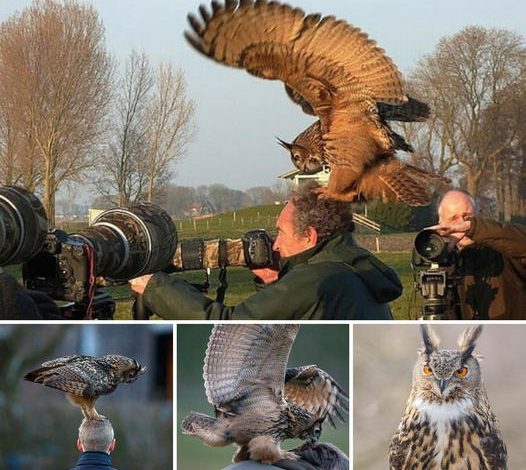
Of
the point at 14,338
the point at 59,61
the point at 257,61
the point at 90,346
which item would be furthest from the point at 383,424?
the point at 59,61

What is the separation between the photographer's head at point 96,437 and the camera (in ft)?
11.0

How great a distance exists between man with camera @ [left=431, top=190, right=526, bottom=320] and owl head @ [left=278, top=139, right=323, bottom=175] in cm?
132

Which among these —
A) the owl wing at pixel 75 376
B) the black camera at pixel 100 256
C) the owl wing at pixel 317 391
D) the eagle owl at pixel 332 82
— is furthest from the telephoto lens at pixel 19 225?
the eagle owl at pixel 332 82

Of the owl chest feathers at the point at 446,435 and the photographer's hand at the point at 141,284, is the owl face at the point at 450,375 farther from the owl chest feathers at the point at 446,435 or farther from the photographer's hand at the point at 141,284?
the photographer's hand at the point at 141,284

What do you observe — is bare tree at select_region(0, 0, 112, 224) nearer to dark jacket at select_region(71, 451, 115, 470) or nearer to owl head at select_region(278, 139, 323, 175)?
owl head at select_region(278, 139, 323, 175)

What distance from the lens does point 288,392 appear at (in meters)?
A: 3.37

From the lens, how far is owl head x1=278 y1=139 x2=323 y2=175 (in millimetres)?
5395

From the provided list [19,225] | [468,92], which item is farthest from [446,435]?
[468,92]

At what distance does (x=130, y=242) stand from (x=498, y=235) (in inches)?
55.3

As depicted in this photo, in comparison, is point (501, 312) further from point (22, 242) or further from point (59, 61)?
point (59, 61)

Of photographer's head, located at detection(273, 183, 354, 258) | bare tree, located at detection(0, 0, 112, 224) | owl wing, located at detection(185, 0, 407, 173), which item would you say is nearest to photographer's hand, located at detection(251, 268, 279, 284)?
photographer's head, located at detection(273, 183, 354, 258)

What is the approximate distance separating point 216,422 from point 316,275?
0.57 metres

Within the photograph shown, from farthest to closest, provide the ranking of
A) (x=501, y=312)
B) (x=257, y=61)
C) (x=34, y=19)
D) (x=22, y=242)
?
(x=34, y=19) → (x=257, y=61) → (x=501, y=312) → (x=22, y=242)

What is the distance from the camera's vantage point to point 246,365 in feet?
10.9
